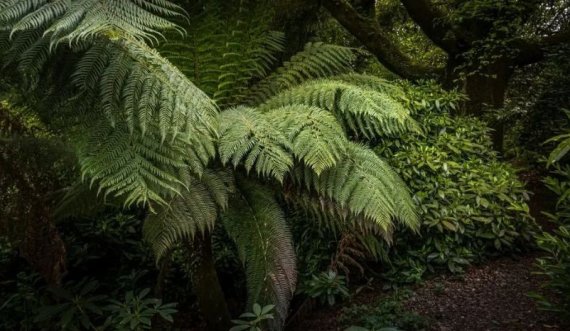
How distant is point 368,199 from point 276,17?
1.86 m

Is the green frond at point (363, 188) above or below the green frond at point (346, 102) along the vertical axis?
below

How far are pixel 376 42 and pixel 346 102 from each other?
6.46 ft

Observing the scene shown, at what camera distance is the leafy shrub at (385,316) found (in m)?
2.24

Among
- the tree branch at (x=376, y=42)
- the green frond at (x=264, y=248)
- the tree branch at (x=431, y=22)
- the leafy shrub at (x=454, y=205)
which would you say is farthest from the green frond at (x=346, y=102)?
the tree branch at (x=431, y=22)

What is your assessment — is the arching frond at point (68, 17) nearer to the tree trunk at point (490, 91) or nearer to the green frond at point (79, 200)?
the green frond at point (79, 200)

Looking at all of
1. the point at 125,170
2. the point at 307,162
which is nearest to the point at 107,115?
the point at 125,170

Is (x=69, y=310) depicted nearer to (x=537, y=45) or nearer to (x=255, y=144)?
(x=255, y=144)

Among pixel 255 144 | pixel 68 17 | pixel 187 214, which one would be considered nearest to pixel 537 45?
pixel 255 144

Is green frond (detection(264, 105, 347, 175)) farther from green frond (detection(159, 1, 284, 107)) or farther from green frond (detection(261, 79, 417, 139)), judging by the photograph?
green frond (detection(159, 1, 284, 107))

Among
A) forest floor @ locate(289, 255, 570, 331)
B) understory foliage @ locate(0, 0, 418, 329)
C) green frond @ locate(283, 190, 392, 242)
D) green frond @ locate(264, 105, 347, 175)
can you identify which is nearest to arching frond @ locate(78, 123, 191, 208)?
understory foliage @ locate(0, 0, 418, 329)

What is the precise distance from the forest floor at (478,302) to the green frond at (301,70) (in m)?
1.34

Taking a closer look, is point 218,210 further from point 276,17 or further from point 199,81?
point 276,17

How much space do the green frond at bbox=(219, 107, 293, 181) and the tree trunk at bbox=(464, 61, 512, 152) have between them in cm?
232

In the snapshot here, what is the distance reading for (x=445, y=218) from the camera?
8.78 ft
